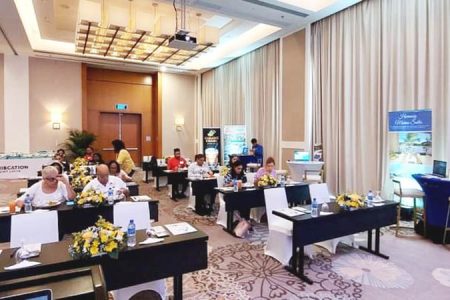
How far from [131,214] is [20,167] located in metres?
7.84

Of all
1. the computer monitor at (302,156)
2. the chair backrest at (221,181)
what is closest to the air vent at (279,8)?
the computer monitor at (302,156)

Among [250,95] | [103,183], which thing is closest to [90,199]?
[103,183]

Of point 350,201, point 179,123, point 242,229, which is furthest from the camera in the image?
point 179,123

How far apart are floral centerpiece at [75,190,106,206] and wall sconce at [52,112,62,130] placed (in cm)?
896

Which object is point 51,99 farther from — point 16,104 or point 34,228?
point 34,228

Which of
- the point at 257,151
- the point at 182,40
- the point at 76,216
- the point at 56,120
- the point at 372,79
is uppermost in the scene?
the point at 182,40

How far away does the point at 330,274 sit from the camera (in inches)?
141

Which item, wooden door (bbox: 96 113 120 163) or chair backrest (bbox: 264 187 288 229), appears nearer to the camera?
chair backrest (bbox: 264 187 288 229)

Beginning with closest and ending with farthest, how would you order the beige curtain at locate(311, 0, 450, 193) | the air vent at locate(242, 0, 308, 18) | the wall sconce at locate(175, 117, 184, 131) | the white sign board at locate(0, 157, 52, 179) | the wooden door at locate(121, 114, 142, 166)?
the beige curtain at locate(311, 0, 450, 193) < the air vent at locate(242, 0, 308, 18) < the white sign board at locate(0, 157, 52, 179) < the wooden door at locate(121, 114, 142, 166) < the wall sconce at locate(175, 117, 184, 131)

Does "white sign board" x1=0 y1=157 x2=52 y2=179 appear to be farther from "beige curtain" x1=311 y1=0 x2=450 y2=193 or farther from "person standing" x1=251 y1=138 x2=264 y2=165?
"beige curtain" x1=311 y1=0 x2=450 y2=193

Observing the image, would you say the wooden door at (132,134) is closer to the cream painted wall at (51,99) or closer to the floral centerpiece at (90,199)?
the cream painted wall at (51,99)

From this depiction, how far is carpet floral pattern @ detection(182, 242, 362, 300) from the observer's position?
313 centimetres

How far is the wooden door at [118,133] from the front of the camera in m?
12.8

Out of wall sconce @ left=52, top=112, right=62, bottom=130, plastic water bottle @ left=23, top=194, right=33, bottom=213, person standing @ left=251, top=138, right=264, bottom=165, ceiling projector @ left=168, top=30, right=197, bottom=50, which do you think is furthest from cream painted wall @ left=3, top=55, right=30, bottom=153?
plastic water bottle @ left=23, top=194, right=33, bottom=213
